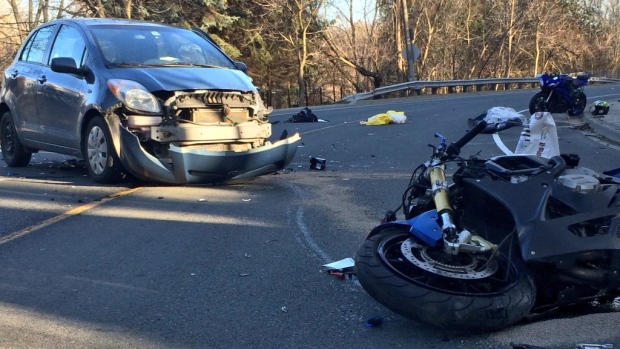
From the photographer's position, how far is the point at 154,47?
8453mm

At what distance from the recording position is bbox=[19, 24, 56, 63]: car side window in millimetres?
9148

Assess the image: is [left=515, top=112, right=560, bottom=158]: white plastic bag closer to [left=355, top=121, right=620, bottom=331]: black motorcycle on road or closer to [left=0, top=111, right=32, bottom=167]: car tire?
[left=355, top=121, right=620, bottom=331]: black motorcycle on road

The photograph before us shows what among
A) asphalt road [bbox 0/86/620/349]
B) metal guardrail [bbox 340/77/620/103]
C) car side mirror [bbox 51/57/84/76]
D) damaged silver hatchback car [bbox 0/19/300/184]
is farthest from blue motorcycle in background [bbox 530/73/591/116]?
metal guardrail [bbox 340/77/620/103]

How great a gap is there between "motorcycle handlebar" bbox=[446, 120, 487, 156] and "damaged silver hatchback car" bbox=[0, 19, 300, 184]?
3648 millimetres

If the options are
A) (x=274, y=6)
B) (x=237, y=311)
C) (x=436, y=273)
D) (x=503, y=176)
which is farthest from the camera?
(x=274, y=6)

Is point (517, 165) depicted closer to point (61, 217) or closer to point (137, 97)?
point (61, 217)

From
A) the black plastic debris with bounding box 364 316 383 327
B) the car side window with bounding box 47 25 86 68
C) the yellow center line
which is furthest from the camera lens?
the car side window with bounding box 47 25 86 68

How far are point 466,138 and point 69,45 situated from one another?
614 cm

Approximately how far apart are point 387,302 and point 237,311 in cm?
102

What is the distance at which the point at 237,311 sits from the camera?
13.7 ft

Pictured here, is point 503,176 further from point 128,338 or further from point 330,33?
point 330,33

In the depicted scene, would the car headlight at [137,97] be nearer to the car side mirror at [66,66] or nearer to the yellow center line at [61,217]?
the car side mirror at [66,66]

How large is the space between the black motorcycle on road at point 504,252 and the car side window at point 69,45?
18.5ft

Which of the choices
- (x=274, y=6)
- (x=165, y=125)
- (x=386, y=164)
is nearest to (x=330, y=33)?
(x=274, y=6)
